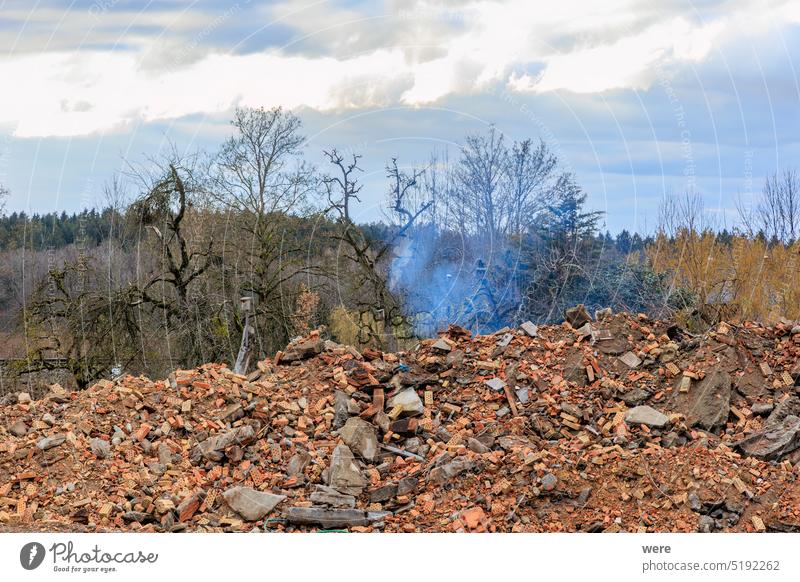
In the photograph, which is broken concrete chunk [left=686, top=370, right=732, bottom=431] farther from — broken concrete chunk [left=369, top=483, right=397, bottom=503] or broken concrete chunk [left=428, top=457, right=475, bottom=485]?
broken concrete chunk [left=369, top=483, right=397, bottom=503]

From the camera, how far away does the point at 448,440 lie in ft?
33.1

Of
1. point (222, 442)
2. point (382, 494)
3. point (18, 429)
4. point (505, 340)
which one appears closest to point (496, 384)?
point (505, 340)

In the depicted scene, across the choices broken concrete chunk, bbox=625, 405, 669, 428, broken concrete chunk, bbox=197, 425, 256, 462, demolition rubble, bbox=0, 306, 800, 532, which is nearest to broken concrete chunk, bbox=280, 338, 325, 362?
demolition rubble, bbox=0, 306, 800, 532

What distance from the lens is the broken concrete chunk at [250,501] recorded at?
8.93 m

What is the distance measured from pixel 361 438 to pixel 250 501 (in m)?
1.61

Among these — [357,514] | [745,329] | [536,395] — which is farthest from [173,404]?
[745,329]

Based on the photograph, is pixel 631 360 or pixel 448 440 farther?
pixel 631 360

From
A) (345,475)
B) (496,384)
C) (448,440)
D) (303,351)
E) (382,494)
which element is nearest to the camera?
(382,494)

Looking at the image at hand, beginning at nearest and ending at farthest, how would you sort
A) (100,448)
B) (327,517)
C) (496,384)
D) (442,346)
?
(327,517) → (100,448) → (496,384) → (442,346)

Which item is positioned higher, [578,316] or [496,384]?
[578,316]

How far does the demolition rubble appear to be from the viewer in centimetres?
891

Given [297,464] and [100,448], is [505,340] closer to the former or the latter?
[297,464]

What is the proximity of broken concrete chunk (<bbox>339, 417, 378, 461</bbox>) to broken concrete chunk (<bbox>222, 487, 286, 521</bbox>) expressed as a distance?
1152 millimetres

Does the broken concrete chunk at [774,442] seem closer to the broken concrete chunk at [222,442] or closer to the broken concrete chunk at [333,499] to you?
the broken concrete chunk at [333,499]
